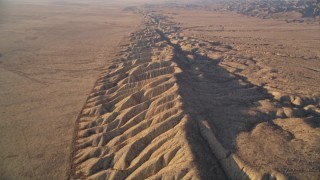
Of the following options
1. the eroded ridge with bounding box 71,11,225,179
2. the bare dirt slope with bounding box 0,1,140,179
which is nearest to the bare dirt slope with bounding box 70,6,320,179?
the eroded ridge with bounding box 71,11,225,179

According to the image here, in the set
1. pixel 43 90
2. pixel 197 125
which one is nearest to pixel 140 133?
pixel 197 125

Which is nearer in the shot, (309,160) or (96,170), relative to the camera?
(309,160)

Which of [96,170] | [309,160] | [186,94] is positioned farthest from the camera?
[186,94]

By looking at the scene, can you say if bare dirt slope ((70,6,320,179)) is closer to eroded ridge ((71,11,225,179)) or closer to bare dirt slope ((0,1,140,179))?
eroded ridge ((71,11,225,179))

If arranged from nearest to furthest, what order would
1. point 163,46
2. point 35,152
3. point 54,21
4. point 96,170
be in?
point 96,170
point 35,152
point 163,46
point 54,21

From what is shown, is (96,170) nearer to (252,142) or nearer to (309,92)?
(252,142)

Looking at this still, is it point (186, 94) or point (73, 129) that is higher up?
point (186, 94)

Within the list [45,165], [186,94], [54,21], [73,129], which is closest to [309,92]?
[186,94]
